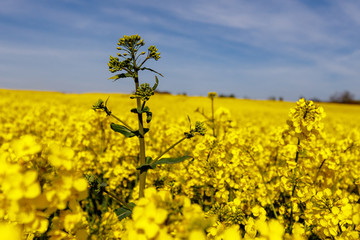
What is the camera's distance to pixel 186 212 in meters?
0.99

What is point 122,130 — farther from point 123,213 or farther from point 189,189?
point 189,189

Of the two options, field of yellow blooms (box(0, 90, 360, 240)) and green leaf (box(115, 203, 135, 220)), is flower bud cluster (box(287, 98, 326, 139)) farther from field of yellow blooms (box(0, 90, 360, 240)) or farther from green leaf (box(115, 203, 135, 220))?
green leaf (box(115, 203, 135, 220))

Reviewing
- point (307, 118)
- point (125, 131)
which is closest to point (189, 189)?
point (307, 118)

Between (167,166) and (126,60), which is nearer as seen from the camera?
(126,60)

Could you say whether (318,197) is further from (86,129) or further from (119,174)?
(86,129)

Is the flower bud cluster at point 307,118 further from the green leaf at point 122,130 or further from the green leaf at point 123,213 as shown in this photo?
the green leaf at point 123,213

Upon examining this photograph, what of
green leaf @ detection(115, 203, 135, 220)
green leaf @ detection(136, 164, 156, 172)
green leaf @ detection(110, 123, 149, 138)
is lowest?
green leaf @ detection(115, 203, 135, 220)

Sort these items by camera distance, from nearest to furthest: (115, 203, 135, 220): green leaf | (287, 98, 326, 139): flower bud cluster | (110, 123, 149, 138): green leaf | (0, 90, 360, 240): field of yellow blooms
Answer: (0, 90, 360, 240): field of yellow blooms → (115, 203, 135, 220): green leaf → (110, 123, 149, 138): green leaf → (287, 98, 326, 139): flower bud cluster

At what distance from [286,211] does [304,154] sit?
809 millimetres

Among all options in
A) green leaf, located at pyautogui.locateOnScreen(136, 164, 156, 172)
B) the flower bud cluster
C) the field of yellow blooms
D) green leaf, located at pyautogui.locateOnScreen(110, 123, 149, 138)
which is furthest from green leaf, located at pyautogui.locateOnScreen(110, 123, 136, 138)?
the flower bud cluster

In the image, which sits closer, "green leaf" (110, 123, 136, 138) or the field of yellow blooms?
the field of yellow blooms

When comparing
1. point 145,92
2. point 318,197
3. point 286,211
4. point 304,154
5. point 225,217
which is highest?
point 145,92

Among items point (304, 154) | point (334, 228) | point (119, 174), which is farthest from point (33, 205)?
point (119, 174)

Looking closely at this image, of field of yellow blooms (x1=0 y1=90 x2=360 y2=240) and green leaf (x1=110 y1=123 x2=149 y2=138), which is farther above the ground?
green leaf (x1=110 y1=123 x2=149 y2=138)
